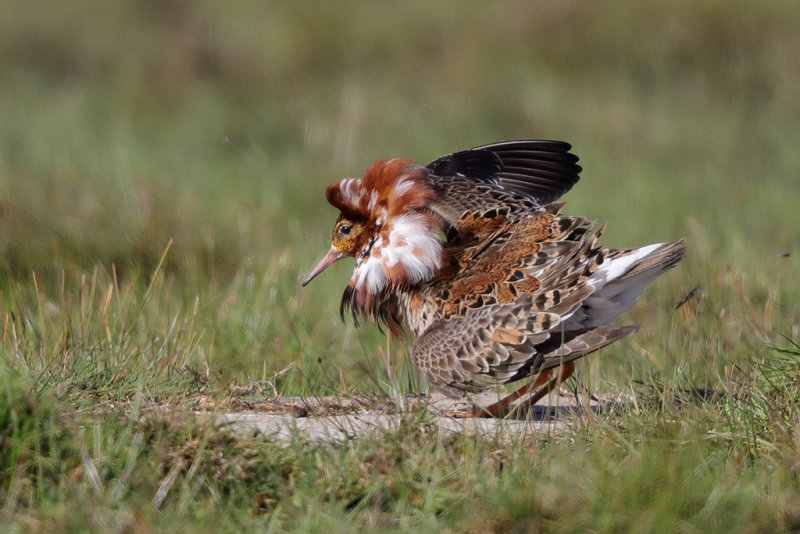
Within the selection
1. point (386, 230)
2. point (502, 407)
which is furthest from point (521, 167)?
point (502, 407)

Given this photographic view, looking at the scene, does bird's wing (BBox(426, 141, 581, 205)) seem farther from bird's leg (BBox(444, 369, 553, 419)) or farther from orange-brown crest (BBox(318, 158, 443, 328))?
bird's leg (BBox(444, 369, 553, 419))

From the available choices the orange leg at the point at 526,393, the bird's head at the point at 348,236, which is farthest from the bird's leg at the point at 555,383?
the bird's head at the point at 348,236

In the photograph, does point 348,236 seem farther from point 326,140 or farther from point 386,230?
point 326,140

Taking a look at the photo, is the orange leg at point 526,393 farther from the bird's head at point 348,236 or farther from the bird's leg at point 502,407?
the bird's head at point 348,236

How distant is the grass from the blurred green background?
3cm

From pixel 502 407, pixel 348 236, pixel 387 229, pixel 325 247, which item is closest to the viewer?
pixel 502 407

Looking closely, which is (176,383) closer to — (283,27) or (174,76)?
(174,76)

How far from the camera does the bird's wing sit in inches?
207

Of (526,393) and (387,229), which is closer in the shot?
(526,393)

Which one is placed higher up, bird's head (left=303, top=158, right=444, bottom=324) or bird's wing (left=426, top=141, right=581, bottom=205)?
bird's wing (left=426, top=141, right=581, bottom=205)

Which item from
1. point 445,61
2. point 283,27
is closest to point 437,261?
point 445,61

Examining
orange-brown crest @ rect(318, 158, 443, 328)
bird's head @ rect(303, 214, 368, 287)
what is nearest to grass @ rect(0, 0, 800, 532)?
orange-brown crest @ rect(318, 158, 443, 328)

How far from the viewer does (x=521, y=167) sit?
533cm

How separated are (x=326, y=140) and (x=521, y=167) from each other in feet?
16.7
